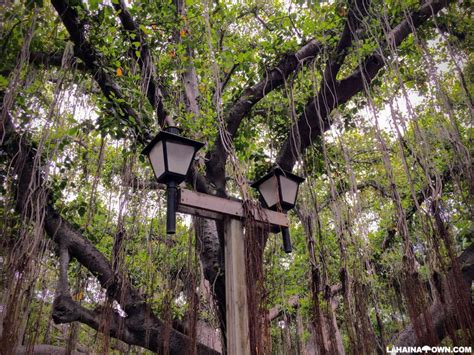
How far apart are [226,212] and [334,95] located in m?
1.24

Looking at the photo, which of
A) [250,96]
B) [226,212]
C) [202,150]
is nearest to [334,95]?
[250,96]

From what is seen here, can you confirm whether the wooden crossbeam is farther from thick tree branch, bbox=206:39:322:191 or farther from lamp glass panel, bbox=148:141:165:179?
thick tree branch, bbox=206:39:322:191

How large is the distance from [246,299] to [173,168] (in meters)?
0.71

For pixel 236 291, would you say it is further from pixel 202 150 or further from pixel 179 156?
pixel 202 150

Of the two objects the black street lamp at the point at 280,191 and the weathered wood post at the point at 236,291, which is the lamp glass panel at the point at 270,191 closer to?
the black street lamp at the point at 280,191

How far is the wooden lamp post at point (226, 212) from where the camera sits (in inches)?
66.3

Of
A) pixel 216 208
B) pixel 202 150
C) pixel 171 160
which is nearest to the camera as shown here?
pixel 171 160

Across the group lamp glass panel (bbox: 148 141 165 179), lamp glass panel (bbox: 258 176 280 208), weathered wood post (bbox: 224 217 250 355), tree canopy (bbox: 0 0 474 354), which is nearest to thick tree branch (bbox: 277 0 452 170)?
tree canopy (bbox: 0 0 474 354)

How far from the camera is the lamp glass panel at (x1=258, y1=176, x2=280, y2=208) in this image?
208 centimetres

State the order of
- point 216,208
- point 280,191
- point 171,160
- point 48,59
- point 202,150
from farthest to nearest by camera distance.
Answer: point 202,150
point 48,59
point 280,191
point 216,208
point 171,160

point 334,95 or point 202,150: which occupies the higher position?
point 334,95

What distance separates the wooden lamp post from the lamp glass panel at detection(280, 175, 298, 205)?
17mm

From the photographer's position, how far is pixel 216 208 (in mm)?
1879

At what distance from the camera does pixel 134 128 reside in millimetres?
2426
